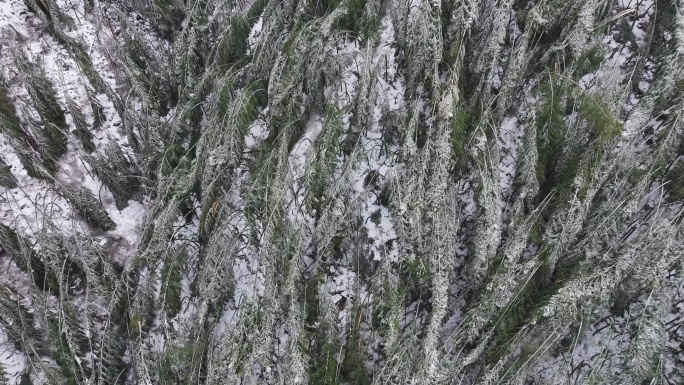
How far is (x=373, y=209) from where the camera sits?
16.4 feet

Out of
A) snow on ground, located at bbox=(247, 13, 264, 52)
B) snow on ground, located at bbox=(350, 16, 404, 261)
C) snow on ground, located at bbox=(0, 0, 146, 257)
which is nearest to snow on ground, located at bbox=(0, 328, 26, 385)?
snow on ground, located at bbox=(0, 0, 146, 257)

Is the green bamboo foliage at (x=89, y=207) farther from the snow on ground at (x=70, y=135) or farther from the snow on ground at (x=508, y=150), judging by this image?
the snow on ground at (x=508, y=150)

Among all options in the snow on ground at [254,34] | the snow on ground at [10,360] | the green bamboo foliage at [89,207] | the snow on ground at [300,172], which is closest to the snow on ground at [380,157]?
the snow on ground at [300,172]

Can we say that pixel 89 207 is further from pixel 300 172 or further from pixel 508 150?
pixel 508 150

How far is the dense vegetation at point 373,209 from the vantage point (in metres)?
3.92

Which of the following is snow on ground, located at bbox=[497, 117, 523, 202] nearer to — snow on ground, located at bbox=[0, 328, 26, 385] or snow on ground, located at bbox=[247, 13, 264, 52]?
snow on ground, located at bbox=[247, 13, 264, 52]

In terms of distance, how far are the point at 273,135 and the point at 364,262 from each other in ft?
7.31

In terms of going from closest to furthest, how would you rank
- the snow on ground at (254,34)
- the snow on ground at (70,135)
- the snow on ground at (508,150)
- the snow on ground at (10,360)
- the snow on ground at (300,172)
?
the snow on ground at (508,150) < the snow on ground at (300,172) < the snow on ground at (10,360) < the snow on ground at (70,135) < the snow on ground at (254,34)

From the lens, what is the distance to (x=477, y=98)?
497cm

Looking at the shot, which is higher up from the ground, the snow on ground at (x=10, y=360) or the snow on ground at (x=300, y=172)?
the snow on ground at (x=300, y=172)

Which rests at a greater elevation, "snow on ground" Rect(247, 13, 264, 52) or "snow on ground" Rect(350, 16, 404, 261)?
"snow on ground" Rect(247, 13, 264, 52)

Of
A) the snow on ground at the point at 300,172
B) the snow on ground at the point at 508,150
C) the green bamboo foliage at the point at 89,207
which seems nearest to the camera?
the snow on ground at the point at 508,150

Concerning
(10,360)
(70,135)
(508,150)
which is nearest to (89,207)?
(70,135)

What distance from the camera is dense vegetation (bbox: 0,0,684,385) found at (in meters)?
3.92
